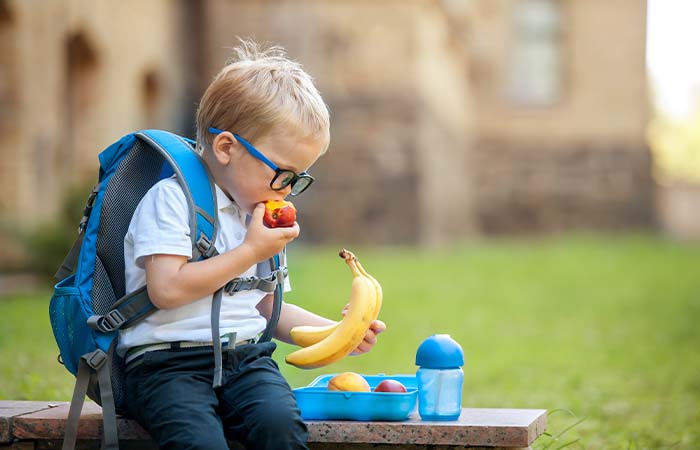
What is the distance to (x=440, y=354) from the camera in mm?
2844

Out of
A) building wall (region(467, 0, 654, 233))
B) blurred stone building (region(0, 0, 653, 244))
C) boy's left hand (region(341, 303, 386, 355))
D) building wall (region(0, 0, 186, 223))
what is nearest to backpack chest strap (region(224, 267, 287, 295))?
boy's left hand (region(341, 303, 386, 355))

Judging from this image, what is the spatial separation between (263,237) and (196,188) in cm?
24

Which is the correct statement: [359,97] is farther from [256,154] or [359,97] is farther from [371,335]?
[256,154]

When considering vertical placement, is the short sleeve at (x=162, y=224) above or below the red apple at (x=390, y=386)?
above

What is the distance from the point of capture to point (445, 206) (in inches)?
842

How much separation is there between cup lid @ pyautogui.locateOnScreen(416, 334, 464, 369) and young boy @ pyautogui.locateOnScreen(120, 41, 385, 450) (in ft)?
1.17

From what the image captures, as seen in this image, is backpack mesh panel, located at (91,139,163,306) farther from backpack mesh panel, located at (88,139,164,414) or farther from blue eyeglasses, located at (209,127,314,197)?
blue eyeglasses, located at (209,127,314,197)

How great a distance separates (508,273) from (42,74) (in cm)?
598

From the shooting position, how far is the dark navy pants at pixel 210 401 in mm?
2645

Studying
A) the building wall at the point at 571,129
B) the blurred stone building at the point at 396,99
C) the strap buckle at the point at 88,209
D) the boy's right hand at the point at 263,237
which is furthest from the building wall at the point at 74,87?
the building wall at the point at 571,129

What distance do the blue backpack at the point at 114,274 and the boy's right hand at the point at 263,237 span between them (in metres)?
0.12

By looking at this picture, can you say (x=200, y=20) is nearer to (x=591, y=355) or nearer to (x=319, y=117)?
(x=591, y=355)

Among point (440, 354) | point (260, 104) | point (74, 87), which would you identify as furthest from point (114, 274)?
point (74, 87)

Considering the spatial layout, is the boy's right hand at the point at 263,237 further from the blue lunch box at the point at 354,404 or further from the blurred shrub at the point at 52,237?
the blurred shrub at the point at 52,237
